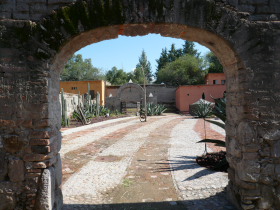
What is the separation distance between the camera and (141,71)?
185 ft

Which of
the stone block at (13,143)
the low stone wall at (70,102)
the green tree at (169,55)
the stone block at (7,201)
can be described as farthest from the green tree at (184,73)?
the stone block at (7,201)

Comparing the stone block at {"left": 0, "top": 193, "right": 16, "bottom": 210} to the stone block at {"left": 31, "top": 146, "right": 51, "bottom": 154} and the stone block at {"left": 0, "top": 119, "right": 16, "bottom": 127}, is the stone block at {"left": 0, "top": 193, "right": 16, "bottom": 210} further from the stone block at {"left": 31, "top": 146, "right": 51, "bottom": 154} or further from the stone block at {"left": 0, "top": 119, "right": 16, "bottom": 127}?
the stone block at {"left": 0, "top": 119, "right": 16, "bottom": 127}

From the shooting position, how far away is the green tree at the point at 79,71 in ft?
154

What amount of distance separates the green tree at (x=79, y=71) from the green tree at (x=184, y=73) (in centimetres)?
1580

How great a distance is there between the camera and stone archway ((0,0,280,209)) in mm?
2881

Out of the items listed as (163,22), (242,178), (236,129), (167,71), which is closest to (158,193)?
(242,178)

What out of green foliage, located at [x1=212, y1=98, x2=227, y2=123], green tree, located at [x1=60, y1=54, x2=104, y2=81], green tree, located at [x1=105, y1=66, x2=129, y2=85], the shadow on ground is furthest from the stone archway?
green tree, located at [x1=105, y1=66, x2=129, y2=85]

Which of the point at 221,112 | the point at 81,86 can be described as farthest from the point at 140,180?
the point at 81,86

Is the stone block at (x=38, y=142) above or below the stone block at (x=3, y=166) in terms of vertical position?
above

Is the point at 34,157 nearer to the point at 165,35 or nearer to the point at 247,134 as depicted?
the point at 165,35

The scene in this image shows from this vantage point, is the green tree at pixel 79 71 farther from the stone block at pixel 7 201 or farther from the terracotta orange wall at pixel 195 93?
the stone block at pixel 7 201

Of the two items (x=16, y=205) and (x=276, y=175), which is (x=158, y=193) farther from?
(x=16, y=205)

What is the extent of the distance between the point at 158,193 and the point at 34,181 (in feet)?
6.57

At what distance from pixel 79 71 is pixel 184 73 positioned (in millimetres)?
21559
